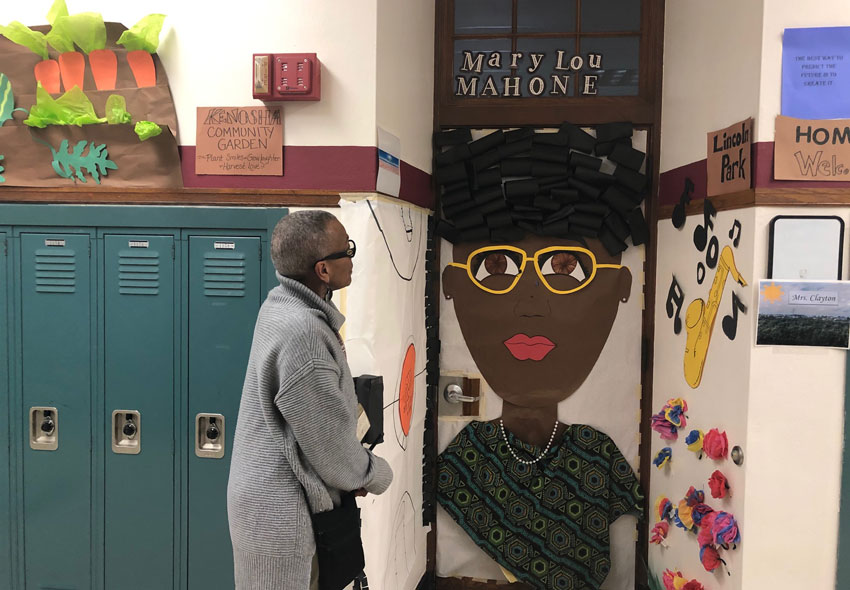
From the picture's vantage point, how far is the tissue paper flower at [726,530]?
2446mm

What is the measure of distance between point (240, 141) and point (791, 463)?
2287 millimetres

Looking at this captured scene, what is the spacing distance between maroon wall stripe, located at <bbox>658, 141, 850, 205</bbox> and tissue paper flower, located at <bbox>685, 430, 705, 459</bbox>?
952 millimetres

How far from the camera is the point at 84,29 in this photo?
2.75m

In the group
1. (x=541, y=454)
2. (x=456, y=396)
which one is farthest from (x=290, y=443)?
(x=541, y=454)

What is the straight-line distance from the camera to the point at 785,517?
2.40 meters

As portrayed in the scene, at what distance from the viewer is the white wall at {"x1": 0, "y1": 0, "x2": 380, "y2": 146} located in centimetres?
261

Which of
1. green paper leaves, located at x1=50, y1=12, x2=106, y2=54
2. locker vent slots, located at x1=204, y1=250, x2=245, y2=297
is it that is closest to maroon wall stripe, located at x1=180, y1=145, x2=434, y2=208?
locker vent slots, located at x1=204, y1=250, x2=245, y2=297

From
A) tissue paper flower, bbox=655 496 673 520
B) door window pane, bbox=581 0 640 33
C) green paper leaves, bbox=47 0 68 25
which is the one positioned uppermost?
door window pane, bbox=581 0 640 33

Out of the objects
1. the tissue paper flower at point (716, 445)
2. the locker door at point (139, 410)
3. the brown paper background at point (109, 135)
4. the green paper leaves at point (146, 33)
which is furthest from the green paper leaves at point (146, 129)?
the tissue paper flower at point (716, 445)

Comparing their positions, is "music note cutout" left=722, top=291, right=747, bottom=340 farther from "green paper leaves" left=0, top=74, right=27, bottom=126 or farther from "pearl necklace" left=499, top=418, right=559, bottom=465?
"green paper leaves" left=0, top=74, right=27, bottom=126

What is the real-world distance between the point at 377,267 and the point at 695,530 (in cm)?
165

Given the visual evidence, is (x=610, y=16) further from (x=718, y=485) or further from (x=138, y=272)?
(x=138, y=272)

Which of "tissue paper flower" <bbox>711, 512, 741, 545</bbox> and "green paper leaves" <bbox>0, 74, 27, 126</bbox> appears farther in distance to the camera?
"green paper leaves" <bbox>0, 74, 27, 126</bbox>

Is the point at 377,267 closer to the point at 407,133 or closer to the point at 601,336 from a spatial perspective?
the point at 407,133
